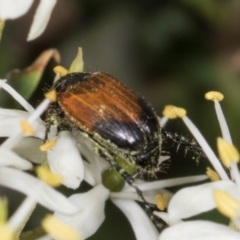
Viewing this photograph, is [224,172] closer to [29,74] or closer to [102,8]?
[29,74]

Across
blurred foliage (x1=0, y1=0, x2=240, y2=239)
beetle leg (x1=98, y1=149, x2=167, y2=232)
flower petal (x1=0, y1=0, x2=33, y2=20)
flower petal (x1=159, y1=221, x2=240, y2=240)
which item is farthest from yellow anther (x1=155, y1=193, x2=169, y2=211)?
blurred foliage (x1=0, y1=0, x2=240, y2=239)

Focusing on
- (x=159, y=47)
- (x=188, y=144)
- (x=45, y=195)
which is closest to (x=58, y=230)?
(x=45, y=195)

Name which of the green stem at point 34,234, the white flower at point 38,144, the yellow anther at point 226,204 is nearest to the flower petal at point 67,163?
the white flower at point 38,144

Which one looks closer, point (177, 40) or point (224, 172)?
point (224, 172)

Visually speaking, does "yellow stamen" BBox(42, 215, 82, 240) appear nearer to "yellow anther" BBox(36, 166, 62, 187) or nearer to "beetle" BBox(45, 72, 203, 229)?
"yellow anther" BBox(36, 166, 62, 187)

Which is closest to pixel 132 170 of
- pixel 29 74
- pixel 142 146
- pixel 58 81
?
pixel 142 146

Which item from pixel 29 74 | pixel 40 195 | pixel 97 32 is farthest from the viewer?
pixel 97 32
